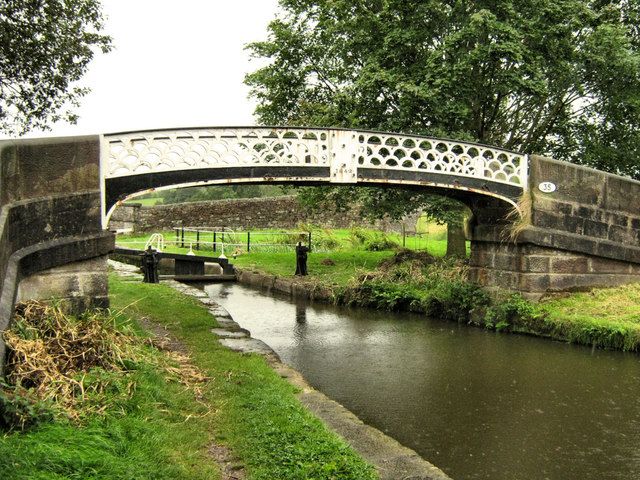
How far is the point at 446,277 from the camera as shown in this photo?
13555 millimetres

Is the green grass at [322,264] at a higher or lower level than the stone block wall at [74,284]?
lower

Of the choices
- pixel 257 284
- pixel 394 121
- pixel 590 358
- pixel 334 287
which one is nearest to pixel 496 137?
pixel 394 121

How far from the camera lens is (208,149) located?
29.6 feet

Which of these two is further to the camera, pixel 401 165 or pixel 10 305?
pixel 401 165

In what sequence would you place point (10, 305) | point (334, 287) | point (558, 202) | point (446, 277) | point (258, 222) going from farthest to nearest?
1. point (258, 222)
2. point (334, 287)
3. point (446, 277)
4. point (558, 202)
5. point (10, 305)

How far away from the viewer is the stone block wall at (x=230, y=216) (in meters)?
27.6

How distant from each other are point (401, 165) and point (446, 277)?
369 centimetres

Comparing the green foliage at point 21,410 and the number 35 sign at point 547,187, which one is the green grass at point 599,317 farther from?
the green foliage at point 21,410

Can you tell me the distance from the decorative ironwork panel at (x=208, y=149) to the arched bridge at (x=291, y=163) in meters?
0.01

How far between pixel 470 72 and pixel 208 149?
7.16 metres

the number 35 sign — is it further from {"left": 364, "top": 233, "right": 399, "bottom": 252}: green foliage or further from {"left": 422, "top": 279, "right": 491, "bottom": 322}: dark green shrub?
{"left": 364, "top": 233, "right": 399, "bottom": 252}: green foliage

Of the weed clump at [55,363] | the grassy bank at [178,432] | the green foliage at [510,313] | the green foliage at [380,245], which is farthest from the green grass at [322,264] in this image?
the weed clump at [55,363]

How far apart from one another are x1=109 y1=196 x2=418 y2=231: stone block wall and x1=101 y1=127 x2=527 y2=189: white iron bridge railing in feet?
53.2

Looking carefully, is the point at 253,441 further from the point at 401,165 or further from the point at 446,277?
the point at 446,277
